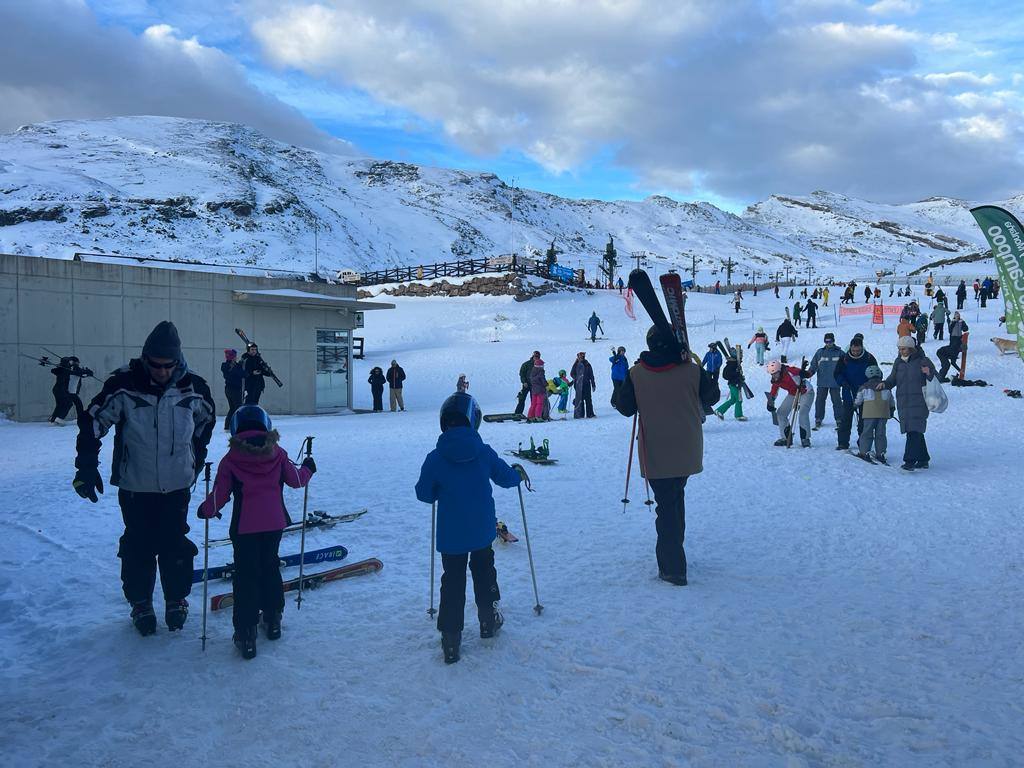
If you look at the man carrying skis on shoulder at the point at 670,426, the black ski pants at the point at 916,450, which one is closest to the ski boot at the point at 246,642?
the man carrying skis on shoulder at the point at 670,426

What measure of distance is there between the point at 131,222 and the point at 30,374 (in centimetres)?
8203

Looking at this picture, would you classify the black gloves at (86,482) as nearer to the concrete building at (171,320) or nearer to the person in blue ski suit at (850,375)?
the person in blue ski suit at (850,375)

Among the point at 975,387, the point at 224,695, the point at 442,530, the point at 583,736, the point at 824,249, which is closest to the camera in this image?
the point at 583,736

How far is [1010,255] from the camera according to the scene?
247 inches

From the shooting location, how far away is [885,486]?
8.46 m

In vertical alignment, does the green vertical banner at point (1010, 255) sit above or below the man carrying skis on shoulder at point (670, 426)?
above

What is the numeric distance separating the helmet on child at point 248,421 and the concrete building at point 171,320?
14.4 metres

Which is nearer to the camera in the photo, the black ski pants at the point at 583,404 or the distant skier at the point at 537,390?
the distant skier at the point at 537,390

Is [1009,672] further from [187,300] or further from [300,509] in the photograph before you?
[187,300]

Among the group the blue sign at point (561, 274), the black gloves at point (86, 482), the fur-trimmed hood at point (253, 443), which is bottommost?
the black gloves at point (86, 482)

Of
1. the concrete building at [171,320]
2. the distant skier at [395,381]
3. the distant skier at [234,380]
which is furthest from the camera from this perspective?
the distant skier at [395,381]

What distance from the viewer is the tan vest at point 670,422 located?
16.3 feet

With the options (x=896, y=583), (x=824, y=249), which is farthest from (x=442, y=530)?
(x=824, y=249)

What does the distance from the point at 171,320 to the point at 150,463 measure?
51.5 feet
